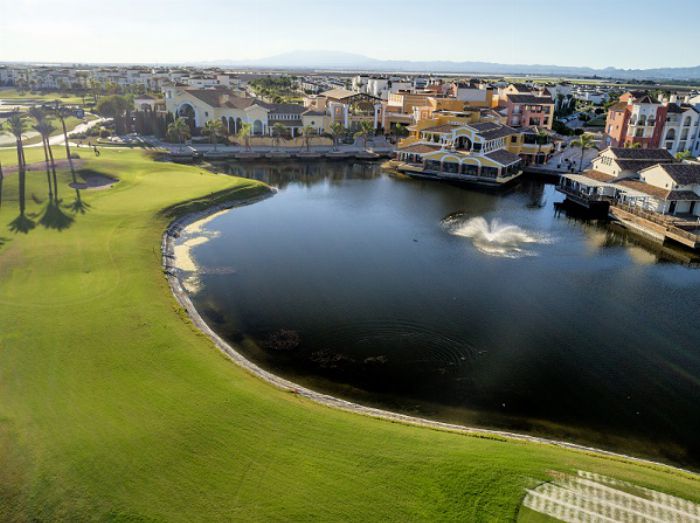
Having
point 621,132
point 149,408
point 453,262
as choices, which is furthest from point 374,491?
point 621,132

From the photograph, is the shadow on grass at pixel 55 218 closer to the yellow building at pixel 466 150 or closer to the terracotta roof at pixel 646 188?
the yellow building at pixel 466 150

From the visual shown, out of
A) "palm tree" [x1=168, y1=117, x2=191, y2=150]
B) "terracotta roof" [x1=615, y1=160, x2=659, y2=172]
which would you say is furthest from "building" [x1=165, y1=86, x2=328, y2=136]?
"terracotta roof" [x1=615, y1=160, x2=659, y2=172]

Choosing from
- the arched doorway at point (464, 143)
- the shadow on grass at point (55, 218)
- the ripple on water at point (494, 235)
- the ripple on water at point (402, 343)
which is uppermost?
the arched doorway at point (464, 143)

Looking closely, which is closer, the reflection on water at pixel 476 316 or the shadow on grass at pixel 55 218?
the reflection on water at pixel 476 316

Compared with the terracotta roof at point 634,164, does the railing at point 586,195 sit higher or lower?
lower

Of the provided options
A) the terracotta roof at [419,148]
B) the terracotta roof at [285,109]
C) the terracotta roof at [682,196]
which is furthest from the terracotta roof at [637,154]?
the terracotta roof at [285,109]

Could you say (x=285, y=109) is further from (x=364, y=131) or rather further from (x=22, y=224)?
(x=22, y=224)

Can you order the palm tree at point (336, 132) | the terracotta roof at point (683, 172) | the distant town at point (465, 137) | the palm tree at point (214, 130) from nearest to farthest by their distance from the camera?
1. the terracotta roof at point (683, 172)
2. the distant town at point (465, 137)
3. the palm tree at point (214, 130)
4. the palm tree at point (336, 132)

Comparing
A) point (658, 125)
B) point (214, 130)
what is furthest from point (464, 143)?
point (214, 130)

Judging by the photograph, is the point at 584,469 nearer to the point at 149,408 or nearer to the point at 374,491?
the point at 374,491
